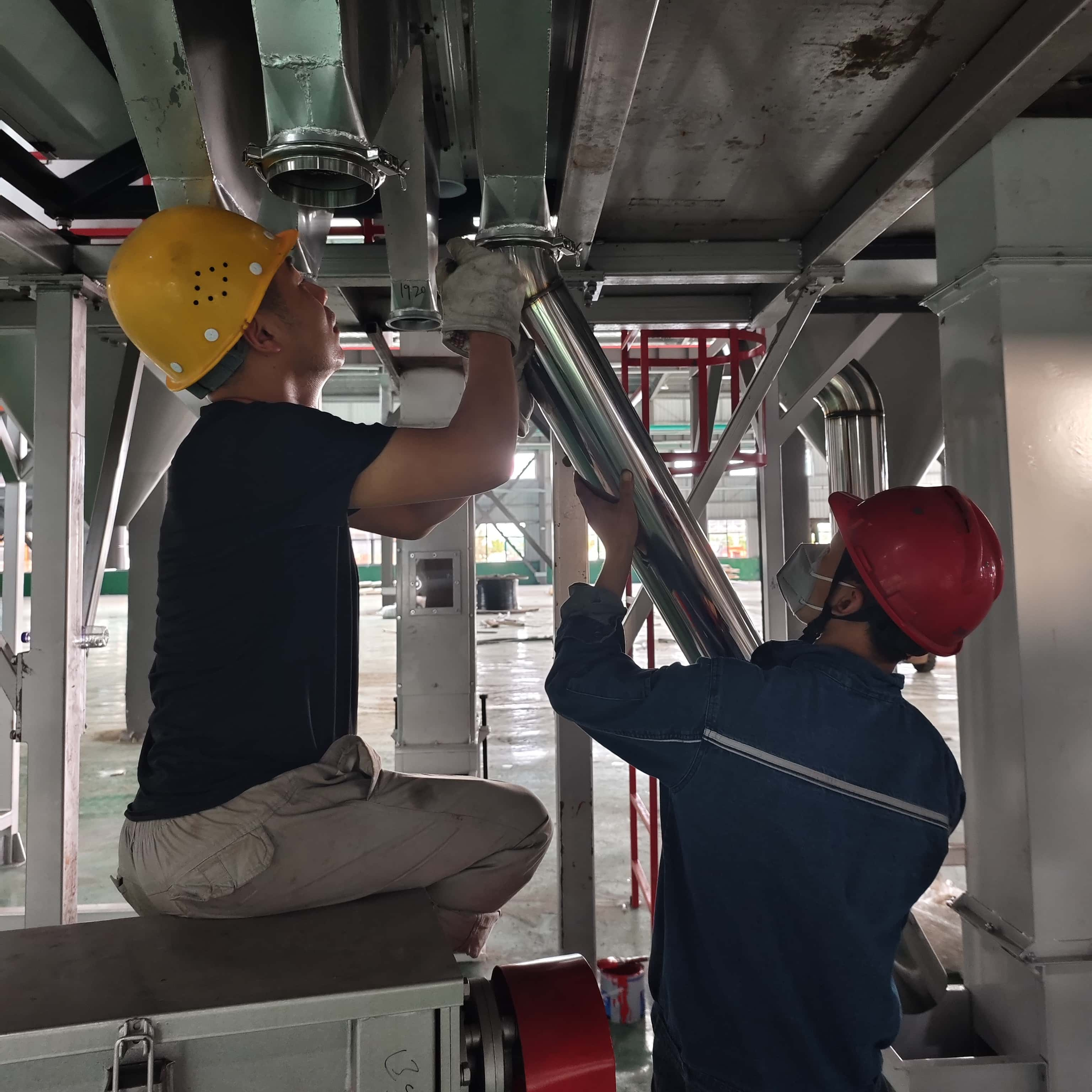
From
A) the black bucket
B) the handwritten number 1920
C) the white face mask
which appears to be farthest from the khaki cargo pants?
the black bucket

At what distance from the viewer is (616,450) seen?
64.4 inches

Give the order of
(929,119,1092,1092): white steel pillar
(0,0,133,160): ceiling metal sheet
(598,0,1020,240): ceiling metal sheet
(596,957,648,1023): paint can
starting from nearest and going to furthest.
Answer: (598,0,1020,240): ceiling metal sheet
(0,0,133,160): ceiling metal sheet
(929,119,1092,1092): white steel pillar
(596,957,648,1023): paint can

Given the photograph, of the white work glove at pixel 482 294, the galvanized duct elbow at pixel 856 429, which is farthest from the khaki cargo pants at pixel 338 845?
the galvanized duct elbow at pixel 856 429

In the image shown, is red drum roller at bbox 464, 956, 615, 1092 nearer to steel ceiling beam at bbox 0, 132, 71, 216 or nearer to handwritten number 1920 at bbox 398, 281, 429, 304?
handwritten number 1920 at bbox 398, 281, 429, 304

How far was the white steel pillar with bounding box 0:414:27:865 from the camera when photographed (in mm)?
4492

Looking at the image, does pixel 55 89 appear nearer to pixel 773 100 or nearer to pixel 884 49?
pixel 773 100

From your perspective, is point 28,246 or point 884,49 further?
point 28,246

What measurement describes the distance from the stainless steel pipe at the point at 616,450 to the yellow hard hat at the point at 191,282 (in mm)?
490

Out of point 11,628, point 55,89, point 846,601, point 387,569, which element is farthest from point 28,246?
point 387,569

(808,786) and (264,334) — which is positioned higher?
(264,334)

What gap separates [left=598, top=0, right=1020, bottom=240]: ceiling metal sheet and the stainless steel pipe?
685 millimetres

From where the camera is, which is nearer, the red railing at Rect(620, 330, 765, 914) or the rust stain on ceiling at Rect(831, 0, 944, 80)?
the rust stain on ceiling at Rect(831, 0, 944, 80)

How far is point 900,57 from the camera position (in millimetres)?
1823

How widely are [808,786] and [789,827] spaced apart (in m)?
0.08
